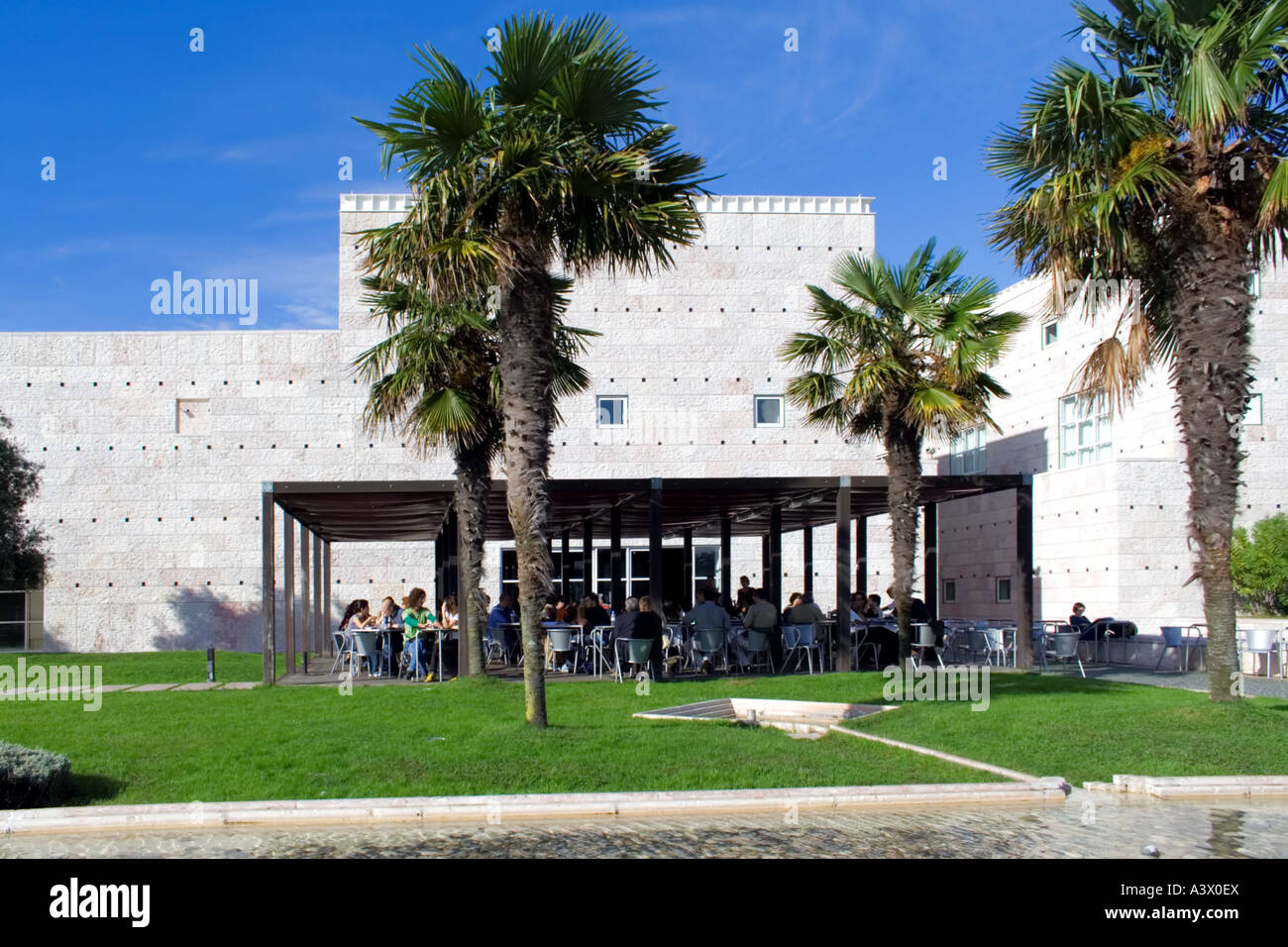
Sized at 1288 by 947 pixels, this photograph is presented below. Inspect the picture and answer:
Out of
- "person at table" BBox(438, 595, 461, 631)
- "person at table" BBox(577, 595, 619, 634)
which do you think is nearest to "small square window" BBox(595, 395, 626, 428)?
"person at table" BBox(577, 595, 619, 634)

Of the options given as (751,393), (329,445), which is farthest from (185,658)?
(751,393)

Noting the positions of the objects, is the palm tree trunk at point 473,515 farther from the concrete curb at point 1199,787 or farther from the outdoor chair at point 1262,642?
the outdoor chair at point 1262,642

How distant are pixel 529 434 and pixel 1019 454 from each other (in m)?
25.1

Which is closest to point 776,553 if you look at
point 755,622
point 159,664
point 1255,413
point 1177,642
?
point 755,622

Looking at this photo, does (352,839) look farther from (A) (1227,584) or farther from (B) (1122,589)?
(B) (1122,589)

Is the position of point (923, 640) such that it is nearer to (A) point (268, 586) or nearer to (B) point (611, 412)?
(A) point (268, 586)

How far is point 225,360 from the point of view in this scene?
1369 inches

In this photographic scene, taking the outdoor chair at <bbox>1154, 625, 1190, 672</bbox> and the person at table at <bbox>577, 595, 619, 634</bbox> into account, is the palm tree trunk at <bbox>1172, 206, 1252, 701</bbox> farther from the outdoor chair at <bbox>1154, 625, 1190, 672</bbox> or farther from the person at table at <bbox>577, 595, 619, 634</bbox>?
the person at table at <bbox>577, 595, 619, 634</bbox>

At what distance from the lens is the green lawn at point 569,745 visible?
9836 millimetres

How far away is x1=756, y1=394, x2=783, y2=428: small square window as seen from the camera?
35406 mm

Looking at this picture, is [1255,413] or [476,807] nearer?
[476,807]

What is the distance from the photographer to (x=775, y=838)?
8.23 m

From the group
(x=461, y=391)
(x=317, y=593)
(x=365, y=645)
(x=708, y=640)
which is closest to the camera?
(x=461, y=391)

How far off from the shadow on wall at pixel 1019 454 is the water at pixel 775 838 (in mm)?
23515
